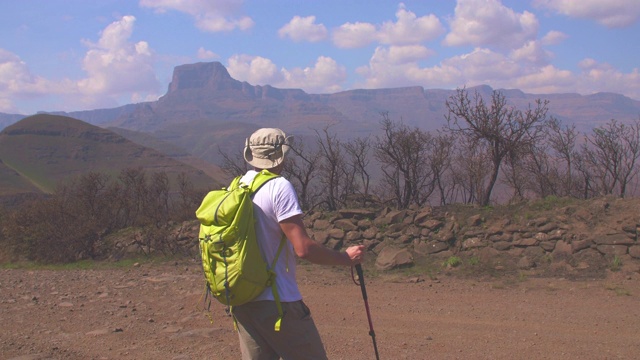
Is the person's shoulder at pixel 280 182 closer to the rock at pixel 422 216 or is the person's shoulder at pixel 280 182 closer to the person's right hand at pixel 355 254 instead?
the person's right hand at pixel 355 254

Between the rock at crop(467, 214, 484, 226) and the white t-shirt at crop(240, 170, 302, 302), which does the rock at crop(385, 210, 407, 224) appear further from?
the white t-shirt at crop(240, 170, 302, 302)

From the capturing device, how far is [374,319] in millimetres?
7250

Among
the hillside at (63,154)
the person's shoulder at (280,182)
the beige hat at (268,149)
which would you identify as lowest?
the hillside at (63,154)

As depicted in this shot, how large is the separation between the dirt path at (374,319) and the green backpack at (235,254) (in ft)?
9.83

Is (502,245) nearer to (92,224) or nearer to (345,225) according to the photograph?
(345,225)

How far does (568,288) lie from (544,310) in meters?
1.42

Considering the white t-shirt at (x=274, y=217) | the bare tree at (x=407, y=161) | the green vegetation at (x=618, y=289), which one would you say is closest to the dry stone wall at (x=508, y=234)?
the green vegetation at (x=618, y=289)

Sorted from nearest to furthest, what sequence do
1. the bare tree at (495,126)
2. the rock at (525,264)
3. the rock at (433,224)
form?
the rock at (525,264), the rock at (433,224), the bare tree at (495,126)

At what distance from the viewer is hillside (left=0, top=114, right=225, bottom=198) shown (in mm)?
83500

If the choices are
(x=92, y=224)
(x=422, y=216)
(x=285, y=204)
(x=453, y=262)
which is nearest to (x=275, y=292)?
(x=285, y=204)

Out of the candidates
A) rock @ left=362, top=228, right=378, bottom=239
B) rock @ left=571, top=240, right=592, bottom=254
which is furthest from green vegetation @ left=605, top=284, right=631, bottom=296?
rock @ left=362, top=228, right=378, bottom=239

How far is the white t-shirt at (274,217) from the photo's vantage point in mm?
3135

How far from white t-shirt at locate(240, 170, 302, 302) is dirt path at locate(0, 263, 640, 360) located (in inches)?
113

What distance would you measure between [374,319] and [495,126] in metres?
8.82
